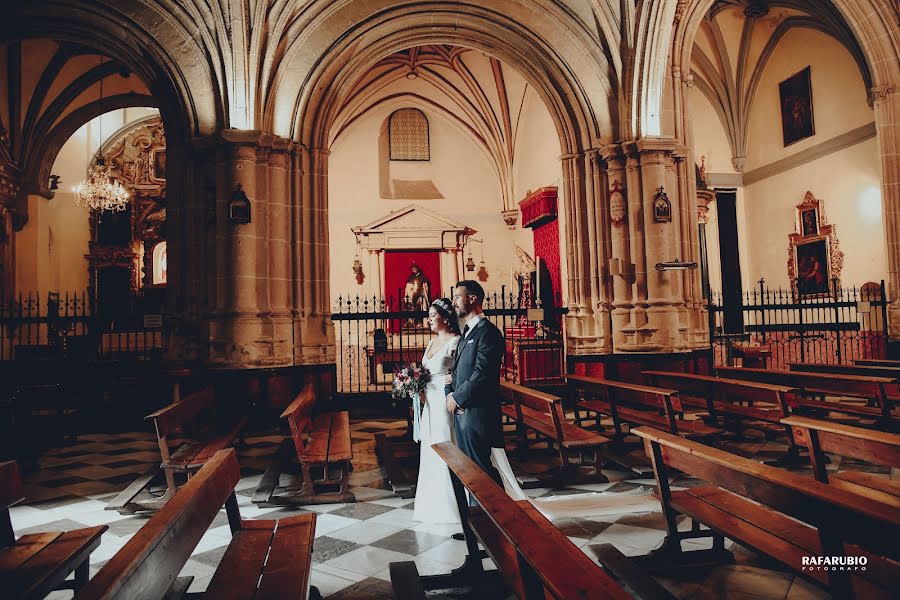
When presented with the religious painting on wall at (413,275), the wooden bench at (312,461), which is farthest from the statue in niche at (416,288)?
the wooden bench at (312,461)

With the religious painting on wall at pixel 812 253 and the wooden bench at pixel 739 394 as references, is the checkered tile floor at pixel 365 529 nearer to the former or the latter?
the wooden bench at pixel 739 394

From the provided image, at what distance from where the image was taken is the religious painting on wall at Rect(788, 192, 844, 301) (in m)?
13.5

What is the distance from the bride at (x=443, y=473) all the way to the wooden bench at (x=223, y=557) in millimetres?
1336

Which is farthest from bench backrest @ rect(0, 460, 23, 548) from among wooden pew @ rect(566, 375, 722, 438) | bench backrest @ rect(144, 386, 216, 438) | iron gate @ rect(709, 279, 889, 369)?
iron gate @ rect(709, 279, 889, 369)

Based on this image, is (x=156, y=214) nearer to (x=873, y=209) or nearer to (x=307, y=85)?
(x=307, y=85)

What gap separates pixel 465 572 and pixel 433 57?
1502cm

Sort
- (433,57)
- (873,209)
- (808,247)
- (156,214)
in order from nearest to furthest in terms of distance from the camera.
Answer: (873,209)
(808,247)
(433,57)
(156,214)

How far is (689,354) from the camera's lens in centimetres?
934

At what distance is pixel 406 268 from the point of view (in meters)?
17.2

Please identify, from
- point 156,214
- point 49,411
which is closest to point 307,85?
point 49,411

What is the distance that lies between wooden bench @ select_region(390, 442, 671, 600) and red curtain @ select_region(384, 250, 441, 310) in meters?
14.0

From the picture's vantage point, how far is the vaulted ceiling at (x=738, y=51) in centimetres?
1373

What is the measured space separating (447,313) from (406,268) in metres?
13.1

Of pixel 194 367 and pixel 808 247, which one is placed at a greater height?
pixel 808 247
